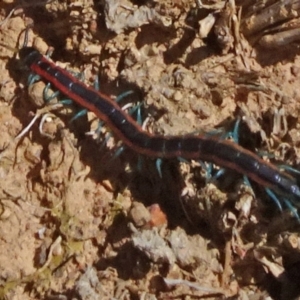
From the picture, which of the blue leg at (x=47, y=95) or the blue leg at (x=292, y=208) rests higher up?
the blue leg at (x=47, y=95)

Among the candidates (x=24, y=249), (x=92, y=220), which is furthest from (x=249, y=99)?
(x=24, y=249)

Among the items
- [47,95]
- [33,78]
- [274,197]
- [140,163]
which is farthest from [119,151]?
[274,197]

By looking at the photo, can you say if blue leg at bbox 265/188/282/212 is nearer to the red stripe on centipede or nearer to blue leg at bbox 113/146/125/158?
the red stripe on centipede

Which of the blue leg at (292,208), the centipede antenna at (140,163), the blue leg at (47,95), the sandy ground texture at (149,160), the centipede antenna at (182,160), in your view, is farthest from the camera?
the blue leg at (47,95)

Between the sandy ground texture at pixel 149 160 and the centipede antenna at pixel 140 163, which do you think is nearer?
the sandy ground texture at pixel 149 160

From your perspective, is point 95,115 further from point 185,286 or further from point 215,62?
point 185,286

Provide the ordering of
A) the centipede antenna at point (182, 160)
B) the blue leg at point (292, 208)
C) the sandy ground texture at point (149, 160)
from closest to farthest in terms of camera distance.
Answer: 1. the blue leg at point (292, 208)
2. the sandy ground texture at point (149, 160)
3. the centipede antenna at point (182, 160)

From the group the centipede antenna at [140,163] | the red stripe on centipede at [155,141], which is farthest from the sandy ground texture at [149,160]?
the red stripe on centipede at [155,141]

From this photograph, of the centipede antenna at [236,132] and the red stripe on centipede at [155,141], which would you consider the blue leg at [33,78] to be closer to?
the red stripe on centipede at [155,141]

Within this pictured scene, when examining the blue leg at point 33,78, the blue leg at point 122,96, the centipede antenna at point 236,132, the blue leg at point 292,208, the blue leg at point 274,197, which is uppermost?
the blue leg at point 33,78
